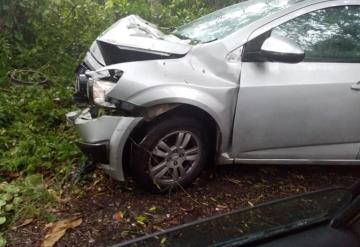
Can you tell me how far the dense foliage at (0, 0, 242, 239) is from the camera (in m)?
3.60

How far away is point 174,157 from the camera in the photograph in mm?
3078

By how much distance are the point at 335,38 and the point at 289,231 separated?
2138 millimetres

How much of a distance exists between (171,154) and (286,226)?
5.19 ft

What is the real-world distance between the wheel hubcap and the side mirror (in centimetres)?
81

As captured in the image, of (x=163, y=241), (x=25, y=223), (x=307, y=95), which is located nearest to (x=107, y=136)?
(x=25, y=223)

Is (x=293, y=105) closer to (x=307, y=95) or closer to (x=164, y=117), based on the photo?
(x=307, y=95)

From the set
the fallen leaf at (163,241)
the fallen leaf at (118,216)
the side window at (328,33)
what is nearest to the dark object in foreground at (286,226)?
the fallen leaf at (163,241)

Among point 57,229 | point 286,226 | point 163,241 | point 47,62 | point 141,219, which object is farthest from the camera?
point 47,62

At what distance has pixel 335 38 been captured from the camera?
10.4 feet

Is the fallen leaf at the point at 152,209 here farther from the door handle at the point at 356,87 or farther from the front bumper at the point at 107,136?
the door handle at the point at 356,87

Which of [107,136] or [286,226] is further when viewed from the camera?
[107,136]

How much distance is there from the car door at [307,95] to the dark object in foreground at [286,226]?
1.15 m

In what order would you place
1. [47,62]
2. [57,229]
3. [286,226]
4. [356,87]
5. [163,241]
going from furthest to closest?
[47,62] < [356,87] < [57,229] < [163,241] < [286,226]

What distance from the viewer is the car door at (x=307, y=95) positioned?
3.00 meters
